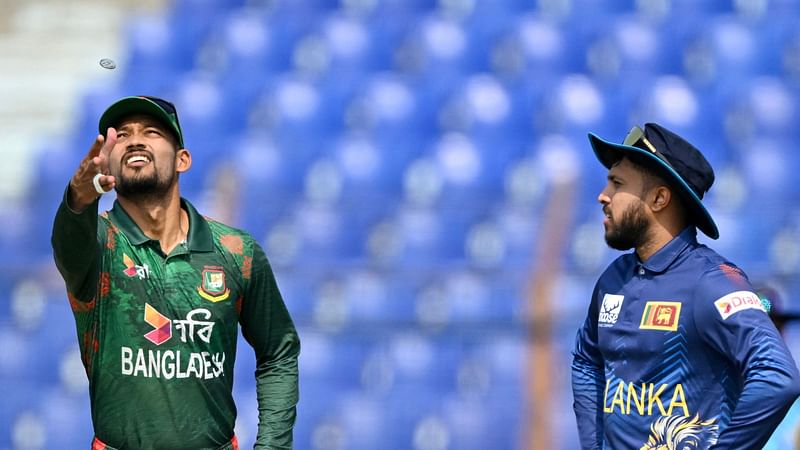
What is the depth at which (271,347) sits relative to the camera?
2.88m

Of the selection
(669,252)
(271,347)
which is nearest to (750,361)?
(669,252)

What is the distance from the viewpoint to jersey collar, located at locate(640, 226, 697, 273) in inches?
103

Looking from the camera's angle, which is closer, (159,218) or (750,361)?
(750,361)

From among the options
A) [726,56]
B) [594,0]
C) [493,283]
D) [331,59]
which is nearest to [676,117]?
[726,56]

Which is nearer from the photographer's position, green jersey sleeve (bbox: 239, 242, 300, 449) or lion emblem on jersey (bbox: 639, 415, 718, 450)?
lion emblem on jersey (bbox: 639, 415, 718, 450)

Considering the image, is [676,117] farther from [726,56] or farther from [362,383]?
[362,383]

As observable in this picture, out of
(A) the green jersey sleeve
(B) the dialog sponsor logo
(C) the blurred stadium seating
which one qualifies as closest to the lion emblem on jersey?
(B) the dialog sponsor logo

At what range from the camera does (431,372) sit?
575 centimetres

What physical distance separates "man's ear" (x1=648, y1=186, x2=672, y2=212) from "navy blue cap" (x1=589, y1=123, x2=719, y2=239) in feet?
0.10

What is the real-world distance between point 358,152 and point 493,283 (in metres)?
1.58

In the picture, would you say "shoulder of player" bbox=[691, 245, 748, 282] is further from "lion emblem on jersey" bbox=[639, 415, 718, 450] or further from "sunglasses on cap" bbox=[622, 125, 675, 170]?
"lion emblem on jersey" bbox=[639, 415, 718, 450]

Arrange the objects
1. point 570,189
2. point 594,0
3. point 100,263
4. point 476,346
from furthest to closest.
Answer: point 594,0
point 570,189
point 476,346
point 100,263

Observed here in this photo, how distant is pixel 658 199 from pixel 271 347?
3.33 ft

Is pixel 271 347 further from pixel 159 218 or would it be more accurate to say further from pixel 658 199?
pixel 658 199
